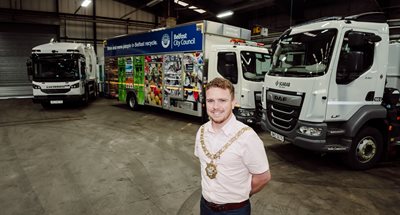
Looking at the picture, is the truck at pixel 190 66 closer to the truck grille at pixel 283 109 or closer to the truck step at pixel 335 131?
the truck grille at pixel 283 109

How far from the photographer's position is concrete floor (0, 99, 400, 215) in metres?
3.63

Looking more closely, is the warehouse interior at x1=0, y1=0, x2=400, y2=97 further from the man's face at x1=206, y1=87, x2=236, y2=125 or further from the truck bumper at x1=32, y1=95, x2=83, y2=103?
the man's face at x1=206, y1=87, x2=236, y2=125

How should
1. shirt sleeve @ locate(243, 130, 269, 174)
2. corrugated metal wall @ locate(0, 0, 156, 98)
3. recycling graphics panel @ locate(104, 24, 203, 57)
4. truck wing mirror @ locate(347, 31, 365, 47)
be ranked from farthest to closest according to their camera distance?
corrugated metal wall @ locate(0, 0, 156, 98) → recycling graphics panel @ locate(104, 24, 203, 57) → truck wing mirror @ locate(347, 31, 365, 47) → shirt sleeve @ locate(243, 130, 269, 174)

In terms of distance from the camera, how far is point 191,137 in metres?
7.46

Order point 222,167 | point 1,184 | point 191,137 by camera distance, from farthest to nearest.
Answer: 1. point 191,137
2. point 1,184
3. point 222,167

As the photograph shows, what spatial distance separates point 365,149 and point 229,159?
4.55m

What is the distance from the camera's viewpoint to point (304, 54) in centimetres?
511

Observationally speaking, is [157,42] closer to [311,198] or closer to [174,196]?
[174,196]

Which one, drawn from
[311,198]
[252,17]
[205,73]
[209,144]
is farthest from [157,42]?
[252,17]

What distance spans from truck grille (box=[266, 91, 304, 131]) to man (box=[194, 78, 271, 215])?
347 cm

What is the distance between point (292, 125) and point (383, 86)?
1.88 metres

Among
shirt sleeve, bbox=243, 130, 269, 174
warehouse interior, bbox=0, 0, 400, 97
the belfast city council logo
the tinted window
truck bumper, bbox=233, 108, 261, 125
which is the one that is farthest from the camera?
warehouse interior, bbox=0, 0, 400, 97

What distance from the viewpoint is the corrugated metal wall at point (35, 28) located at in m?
17.6

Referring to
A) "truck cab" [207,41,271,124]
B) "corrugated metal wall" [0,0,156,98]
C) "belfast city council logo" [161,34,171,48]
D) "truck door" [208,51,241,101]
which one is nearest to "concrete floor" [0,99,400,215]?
"truck cab" [207,41,271,124]
